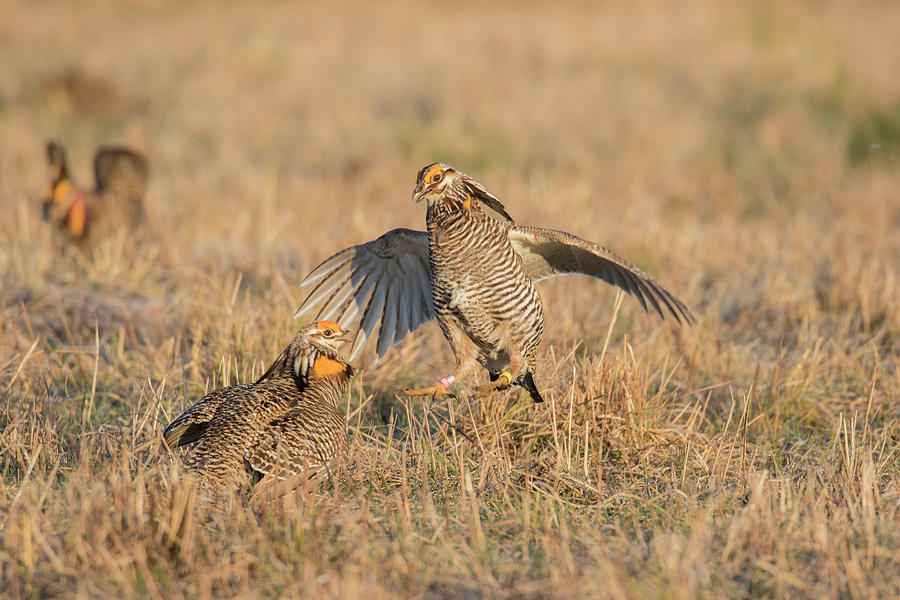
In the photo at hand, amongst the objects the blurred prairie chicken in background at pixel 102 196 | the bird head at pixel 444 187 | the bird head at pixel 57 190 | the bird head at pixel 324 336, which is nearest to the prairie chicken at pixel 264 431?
the bird head at pixel 324 336

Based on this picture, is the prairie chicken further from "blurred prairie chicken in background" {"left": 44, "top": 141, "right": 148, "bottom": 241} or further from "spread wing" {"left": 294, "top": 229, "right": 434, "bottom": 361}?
"blurred prairie chicken in background" {"left": 44, "top": 141, "right": 148, "bottom": 241}

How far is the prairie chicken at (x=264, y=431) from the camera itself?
3039 millimetres

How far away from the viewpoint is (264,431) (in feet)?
10.2

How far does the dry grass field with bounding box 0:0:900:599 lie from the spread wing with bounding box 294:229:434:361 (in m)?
0.28

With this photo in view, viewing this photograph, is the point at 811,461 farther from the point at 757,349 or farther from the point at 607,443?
the point at 757,349

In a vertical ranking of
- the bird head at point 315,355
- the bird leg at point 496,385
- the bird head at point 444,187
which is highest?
the bird head at point 444,187

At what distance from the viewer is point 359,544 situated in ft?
8.65

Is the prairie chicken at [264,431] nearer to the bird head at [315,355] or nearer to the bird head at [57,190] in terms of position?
the bird head at [315,355]

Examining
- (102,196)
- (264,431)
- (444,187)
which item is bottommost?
(264,431)

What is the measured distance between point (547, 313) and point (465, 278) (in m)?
1.50

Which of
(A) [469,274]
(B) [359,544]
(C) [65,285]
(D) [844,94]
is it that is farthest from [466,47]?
(B) [359,544]

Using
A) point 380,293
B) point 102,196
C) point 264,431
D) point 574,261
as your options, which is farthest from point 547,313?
point 102,196

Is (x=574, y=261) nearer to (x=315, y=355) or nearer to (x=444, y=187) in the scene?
(x=444, y=187)

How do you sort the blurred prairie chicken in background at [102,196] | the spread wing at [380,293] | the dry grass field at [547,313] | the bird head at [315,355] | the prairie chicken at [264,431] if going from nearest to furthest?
the dry grass field at [547,313] → the prairie chicken at [264,431] → the bird head at [315,355] → the spread wing at [380,293] → the blurred prairie chicken in background at [102,196]
